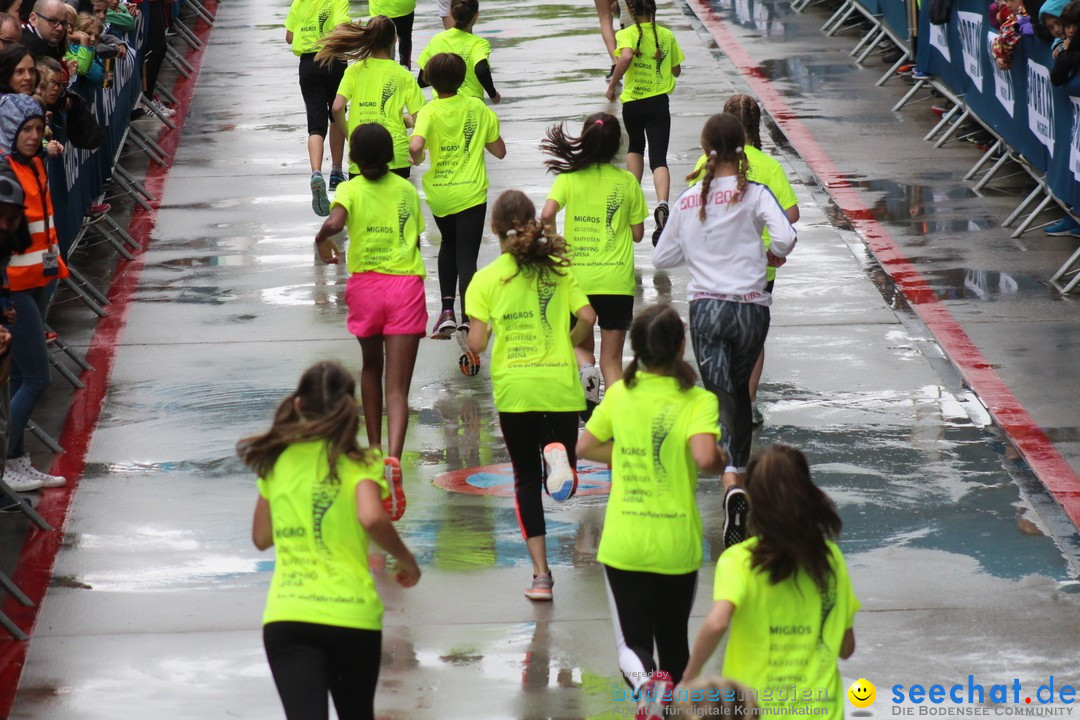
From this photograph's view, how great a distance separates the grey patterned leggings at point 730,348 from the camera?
8.05 metres

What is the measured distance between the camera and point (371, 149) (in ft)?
28.0

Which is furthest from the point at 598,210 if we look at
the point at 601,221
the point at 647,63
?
the point at 647,63

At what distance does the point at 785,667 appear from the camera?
4809 millimetres

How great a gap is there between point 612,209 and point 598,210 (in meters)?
0.08

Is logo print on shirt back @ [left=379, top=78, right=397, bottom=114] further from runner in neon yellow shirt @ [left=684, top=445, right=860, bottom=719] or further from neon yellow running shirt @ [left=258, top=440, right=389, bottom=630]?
runner in neon yellow shirt @ [left=684, top=445, right=860, bottom=719]

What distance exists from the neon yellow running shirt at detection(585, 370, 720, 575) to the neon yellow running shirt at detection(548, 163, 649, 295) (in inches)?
127

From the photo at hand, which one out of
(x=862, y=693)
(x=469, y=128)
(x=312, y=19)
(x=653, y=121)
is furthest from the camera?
(x=312, y=19)

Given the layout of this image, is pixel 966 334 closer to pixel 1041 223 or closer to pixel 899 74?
pixel 1041 223

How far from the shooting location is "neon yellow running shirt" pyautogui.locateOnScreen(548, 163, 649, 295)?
9008 mm

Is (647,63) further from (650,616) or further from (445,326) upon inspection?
(650,616)

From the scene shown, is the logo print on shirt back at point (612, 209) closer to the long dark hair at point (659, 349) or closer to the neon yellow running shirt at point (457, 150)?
the neon yellow running shirt at point (457, 150)

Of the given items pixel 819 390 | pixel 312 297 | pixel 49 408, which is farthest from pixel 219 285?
pixel 819 390

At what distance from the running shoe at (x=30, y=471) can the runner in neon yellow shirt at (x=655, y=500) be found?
424cm

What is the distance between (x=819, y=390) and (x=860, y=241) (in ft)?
11.6
